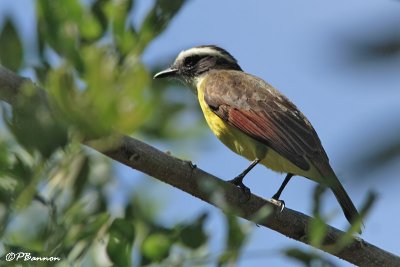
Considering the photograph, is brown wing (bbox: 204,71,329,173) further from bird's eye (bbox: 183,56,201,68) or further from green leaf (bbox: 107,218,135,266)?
green leaf (bbox: 107,218,135,266)

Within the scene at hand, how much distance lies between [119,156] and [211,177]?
26.5 inches

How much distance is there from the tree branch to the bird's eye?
3.03 metres

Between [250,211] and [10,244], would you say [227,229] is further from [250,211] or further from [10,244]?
[250,211]

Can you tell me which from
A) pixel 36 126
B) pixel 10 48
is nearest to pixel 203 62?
pixel 10 48

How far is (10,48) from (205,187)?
402 millimetres

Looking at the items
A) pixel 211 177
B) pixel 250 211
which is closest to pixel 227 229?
pixel 211 177

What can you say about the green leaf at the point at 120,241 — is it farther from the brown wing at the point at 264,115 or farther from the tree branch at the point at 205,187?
the brown wing at the point at 264,115

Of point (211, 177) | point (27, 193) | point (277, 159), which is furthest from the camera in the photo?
point (277, 159)

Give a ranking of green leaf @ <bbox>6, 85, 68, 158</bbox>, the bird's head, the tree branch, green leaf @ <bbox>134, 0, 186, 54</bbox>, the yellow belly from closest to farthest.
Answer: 1. green leaf @ <bbox>6, 85, 68, 158</bbox>
2. green leaf @ <bbox>134, 0, 186, 54</bbox>
3. the tree branch
4. the yellow belly
5. the bird's head

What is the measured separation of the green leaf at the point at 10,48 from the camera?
938 millimetres

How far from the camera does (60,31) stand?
3.03 feet

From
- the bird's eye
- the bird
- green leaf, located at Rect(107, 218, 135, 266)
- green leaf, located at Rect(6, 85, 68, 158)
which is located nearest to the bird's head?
the bird's eye

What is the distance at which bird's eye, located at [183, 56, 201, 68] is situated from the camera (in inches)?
249

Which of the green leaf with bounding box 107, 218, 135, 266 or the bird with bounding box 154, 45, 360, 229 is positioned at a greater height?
the green leaf with bounding box 107, 218, 135, 266
